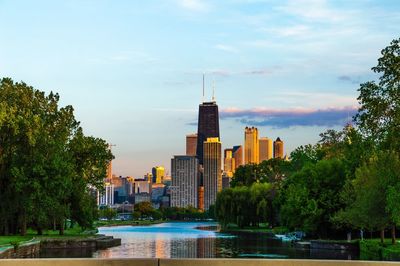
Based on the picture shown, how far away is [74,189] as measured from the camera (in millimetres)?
74562

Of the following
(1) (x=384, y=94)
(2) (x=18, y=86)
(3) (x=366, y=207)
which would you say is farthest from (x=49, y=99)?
(1) (x=384, y=94)

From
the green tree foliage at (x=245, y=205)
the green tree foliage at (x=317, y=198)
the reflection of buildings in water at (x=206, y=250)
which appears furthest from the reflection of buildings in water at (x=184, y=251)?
the green tree foliage at (x=245, y=205)

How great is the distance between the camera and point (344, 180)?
7356 centimetres

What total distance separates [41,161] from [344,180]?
109 ft

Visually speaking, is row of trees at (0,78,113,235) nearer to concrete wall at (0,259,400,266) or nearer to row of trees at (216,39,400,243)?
Result: row of trees at (216,39,400,243)

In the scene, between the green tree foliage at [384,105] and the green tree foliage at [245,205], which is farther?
the green tree foliage at [245,205]

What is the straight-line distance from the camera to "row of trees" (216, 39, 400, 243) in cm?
3956

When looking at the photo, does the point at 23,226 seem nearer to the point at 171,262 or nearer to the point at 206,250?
the point at 206,250

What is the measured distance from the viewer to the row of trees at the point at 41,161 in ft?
221

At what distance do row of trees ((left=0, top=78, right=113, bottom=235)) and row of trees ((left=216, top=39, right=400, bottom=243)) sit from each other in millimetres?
24036

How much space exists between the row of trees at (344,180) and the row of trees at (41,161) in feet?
78.9

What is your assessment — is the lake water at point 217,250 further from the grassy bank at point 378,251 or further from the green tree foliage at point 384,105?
the green tree foliage at point 384,105

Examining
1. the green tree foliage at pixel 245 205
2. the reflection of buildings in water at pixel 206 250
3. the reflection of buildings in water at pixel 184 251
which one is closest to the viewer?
the reflection of buildings in water at pixel 206 250

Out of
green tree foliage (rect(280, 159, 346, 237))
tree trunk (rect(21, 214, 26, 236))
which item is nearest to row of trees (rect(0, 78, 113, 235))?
tree trunk (rect(21, 214, 26, 236))
